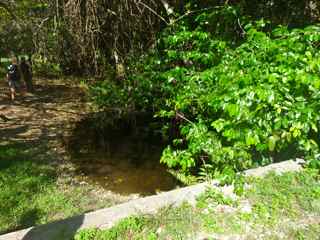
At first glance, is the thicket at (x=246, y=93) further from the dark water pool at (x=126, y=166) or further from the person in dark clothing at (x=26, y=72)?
the person in dark clothing at (x=26, y=72)

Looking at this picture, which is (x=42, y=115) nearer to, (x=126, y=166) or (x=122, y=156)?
(x=122, y=156)

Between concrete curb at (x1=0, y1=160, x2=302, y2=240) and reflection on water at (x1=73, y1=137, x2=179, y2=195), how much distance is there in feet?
5.94

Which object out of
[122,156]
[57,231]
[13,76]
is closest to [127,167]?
[122,156]

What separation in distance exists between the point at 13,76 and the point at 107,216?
29.8 ft

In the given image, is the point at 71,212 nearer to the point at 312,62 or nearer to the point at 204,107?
the point at 204,107

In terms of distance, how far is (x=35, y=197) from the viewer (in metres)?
5.05

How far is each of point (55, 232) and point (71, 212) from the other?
4.73 ft

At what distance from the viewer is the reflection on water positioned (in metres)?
5.71

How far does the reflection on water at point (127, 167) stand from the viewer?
571 cm

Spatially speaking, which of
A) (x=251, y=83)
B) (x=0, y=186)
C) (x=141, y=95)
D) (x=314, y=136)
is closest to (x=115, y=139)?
(x=141, y=95)

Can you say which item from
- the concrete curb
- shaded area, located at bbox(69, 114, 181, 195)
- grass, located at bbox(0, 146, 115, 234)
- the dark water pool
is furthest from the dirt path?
the concrete curb

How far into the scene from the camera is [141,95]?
20.7ft

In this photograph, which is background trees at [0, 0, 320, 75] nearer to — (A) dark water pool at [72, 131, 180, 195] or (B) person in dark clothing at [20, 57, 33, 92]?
(A) dark water pool at [72, 131, 180, 195]

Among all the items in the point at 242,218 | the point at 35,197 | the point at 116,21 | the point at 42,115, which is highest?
the point at 116,21
